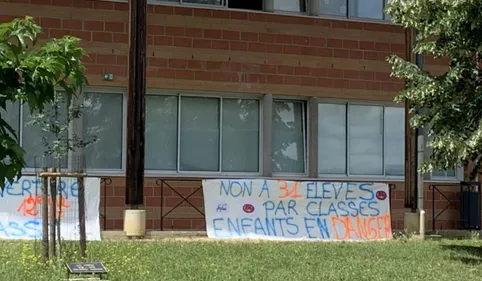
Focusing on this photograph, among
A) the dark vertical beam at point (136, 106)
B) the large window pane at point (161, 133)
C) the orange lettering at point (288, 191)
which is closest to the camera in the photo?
the dark vertical beam at point (136, 106)

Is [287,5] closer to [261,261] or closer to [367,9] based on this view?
[367,9]

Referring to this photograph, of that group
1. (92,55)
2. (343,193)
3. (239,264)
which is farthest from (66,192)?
(343,193)

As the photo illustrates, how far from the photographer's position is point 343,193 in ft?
50.8

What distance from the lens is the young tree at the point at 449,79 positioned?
11500 millimetres

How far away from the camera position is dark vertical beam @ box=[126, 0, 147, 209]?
565 inches

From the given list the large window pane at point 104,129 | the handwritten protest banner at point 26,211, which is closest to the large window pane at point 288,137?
the large window pane at point 104,129

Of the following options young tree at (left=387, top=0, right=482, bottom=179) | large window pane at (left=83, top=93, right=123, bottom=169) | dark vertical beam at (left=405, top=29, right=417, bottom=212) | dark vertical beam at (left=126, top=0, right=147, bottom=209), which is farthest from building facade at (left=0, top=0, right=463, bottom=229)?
young tree at (left=387, top=0, right=482, bottom=179)

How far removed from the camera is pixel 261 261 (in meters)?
11.2

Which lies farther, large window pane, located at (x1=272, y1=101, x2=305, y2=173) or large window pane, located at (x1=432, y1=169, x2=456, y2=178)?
large window pane, located at (x1=432, y1=169, x2=456, y2=178)

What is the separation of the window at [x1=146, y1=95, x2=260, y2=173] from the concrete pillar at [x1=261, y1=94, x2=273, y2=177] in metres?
0.23

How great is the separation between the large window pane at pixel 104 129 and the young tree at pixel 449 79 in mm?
6761

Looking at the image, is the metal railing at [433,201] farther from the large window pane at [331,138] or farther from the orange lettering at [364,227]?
the orange lettering at [364,227]

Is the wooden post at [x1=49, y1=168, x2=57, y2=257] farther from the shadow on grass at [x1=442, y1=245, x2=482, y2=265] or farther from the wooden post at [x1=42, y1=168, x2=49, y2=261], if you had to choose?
the shadow on grass at [x1=442, y1=245, x2=482, y2=265]

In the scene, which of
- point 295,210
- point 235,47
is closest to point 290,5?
point 235,47
